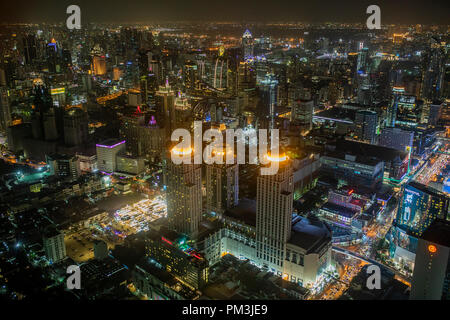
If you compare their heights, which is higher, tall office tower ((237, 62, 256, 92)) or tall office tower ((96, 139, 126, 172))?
tall office tower ((237, 62, 256, 92))

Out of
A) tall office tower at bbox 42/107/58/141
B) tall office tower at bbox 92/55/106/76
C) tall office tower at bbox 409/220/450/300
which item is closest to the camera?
tall office tower at bbox 409/220/450/300

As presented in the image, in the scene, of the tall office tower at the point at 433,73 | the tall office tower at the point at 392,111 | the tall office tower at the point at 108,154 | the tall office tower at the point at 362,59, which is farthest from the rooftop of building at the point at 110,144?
the tall office tower at the point at 362,59

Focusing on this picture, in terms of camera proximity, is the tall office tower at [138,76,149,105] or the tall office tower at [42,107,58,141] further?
the tall office tower at [138,76,149,105]

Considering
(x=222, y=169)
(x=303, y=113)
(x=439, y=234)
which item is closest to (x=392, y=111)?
(x=303, y=113)

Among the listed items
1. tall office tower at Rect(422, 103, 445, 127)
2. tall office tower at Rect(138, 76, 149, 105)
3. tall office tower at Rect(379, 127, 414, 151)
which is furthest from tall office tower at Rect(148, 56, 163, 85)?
tall office tower at Rect(422, 103, 445, 127)

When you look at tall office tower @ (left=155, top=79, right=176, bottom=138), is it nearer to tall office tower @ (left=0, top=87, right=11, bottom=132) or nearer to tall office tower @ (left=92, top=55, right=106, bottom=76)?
tall office tower @ (left=0, top=87, right=11, bottom=132)

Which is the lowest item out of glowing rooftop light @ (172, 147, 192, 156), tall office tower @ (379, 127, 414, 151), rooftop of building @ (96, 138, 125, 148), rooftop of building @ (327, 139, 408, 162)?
rooftop of building @ (327, 139, 408, 162)
